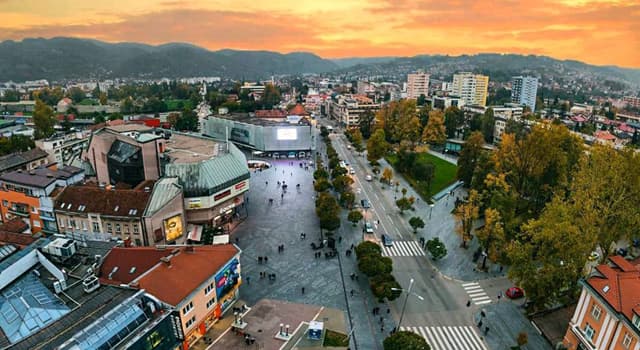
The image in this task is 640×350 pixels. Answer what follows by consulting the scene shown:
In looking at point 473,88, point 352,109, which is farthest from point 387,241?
point 473,88

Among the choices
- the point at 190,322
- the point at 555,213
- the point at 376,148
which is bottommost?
the point at 190,322

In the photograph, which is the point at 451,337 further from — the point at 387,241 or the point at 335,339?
the point at 387,241

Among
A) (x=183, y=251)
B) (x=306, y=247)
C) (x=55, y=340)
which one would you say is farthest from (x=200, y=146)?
(x=55, y=340)

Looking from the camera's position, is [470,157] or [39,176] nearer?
[39,176]

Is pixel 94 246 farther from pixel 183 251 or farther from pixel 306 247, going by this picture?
pixel 306 247

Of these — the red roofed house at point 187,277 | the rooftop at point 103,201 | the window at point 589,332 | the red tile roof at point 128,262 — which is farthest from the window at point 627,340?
the rooftop at point 103,201

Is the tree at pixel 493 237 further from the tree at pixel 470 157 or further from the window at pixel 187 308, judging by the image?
the window at pixel 187 308

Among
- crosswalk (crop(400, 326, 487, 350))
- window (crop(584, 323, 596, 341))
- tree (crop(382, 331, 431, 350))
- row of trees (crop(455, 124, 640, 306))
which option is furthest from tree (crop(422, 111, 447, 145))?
tree (crop(382, 331, 431, 350))

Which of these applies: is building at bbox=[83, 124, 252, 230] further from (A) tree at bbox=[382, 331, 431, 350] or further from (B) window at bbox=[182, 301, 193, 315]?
(A) tree at bbox=[382, 331, 431, 350]
